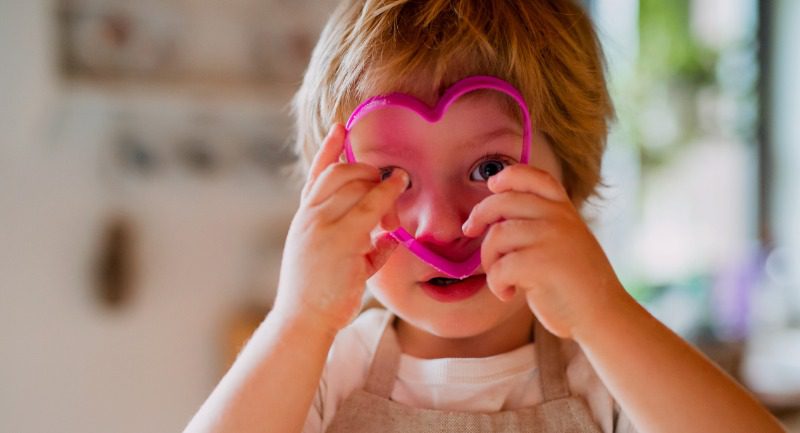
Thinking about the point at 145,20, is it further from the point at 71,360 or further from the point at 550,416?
the point at 550,416

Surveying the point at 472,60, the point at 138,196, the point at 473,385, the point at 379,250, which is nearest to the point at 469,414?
the point at 473,385

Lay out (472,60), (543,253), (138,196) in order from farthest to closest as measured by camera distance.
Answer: (138,196), (472,60), (543,253)

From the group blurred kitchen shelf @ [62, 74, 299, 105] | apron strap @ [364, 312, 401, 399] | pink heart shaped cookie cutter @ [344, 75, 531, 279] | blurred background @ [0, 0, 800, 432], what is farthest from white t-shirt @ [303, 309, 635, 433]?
blurred kitchen shelf @ [62, 74, 299, 105]

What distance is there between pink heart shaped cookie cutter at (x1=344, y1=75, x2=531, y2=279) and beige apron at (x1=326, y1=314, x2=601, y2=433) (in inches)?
5.8

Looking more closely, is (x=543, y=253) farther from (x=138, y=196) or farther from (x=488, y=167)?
(x=138, y=196)

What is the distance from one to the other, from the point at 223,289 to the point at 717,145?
Result: 1.61 meters

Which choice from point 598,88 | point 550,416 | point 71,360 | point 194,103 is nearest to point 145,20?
point 194,103

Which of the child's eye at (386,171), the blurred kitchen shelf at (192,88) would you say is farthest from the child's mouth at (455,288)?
the blurred kitchen shelf at (192,88)

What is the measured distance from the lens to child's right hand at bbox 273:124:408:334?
0.66 m

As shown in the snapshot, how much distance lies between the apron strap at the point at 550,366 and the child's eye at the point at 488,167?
0.64 feet

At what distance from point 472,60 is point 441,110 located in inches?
2.9

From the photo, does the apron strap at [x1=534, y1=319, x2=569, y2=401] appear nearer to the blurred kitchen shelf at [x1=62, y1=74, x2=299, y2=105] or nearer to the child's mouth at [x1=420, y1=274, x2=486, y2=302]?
the child's mouth at [x1=420, y1=274, x2=486, y2=302]

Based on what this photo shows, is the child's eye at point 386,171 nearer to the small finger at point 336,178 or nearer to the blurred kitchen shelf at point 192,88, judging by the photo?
the small finger at point 336,178

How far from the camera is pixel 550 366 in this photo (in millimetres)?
812
